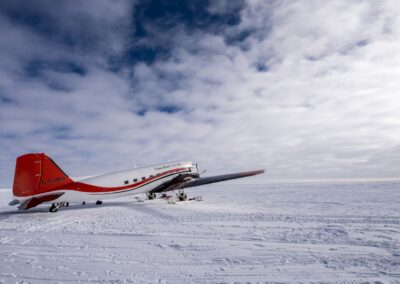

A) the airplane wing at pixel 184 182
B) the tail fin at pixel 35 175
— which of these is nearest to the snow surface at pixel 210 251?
the tail fin at pixel 35 175

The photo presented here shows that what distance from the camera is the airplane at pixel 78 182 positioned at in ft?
56.4

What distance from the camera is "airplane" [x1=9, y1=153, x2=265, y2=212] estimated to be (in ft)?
56.4

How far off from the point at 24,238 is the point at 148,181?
513 inches

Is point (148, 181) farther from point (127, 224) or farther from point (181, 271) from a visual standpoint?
point (181, 271)

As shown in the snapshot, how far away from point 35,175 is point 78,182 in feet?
9.67

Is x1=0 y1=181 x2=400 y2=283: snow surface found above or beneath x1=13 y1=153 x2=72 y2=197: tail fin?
beneath

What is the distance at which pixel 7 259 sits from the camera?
23.6ft

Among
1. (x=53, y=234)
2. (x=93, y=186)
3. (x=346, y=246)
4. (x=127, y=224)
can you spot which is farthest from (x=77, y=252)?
(x=93, y=186)

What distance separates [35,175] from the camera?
57.3ft

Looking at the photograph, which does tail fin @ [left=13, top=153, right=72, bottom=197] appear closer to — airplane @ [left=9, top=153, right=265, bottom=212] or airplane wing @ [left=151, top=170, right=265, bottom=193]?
airplane @ [left=9, top=153, right=265, bottom=212]

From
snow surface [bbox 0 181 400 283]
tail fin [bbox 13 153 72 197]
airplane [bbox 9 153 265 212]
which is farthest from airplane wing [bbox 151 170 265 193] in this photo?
snow surface [bbox 0 181 400 283]

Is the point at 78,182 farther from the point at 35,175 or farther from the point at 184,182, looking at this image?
the point at 184,182

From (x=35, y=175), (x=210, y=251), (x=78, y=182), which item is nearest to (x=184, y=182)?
(x=78, y=182)

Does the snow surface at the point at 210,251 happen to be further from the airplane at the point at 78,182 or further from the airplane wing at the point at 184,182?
the airplane wing at the point at 184,182
